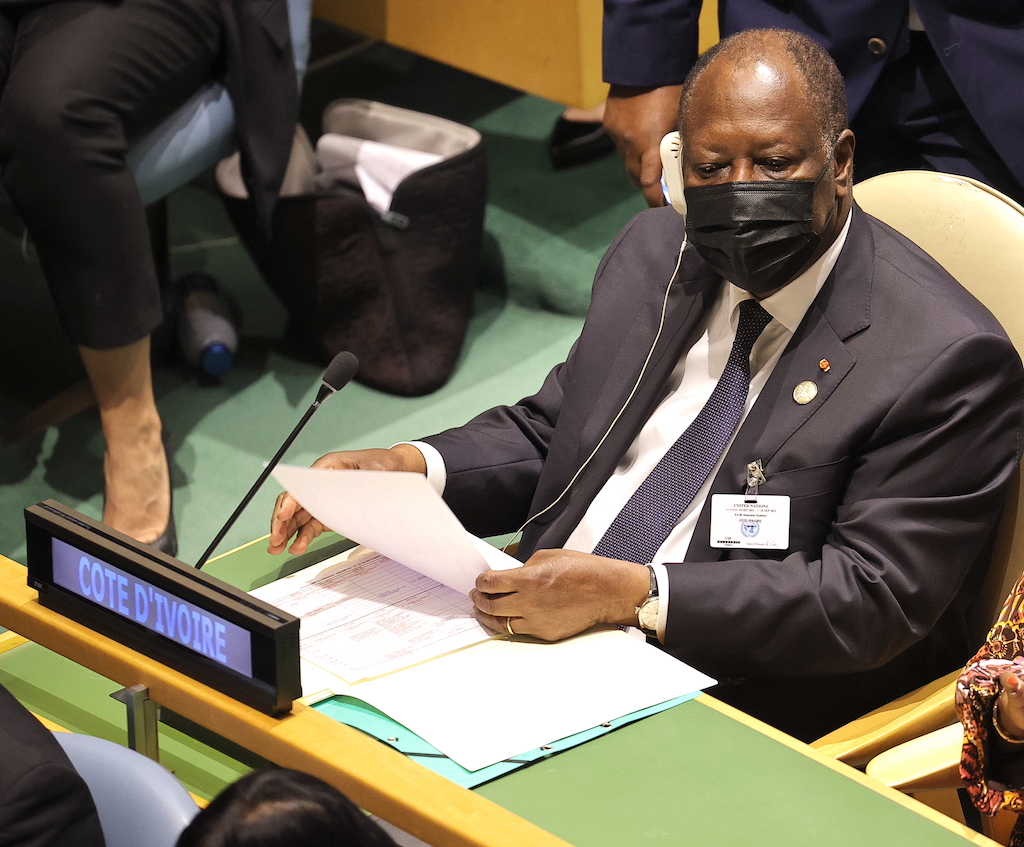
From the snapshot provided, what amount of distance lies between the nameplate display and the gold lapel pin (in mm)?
753

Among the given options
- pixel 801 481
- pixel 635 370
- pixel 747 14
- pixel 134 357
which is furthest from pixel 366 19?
pixel 801 481

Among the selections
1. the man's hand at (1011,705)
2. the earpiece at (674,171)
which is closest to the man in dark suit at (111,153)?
the earpiece at (674,171)

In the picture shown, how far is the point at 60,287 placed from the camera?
8.87 ft

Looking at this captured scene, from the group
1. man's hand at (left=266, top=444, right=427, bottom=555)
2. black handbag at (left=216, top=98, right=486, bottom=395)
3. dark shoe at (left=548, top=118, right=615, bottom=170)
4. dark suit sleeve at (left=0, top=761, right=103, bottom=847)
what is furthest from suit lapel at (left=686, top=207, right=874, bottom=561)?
dark shoe at (left=548, top=118, right=615, bottom=170)

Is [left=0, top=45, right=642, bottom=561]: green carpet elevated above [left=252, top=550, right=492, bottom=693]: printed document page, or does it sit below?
below

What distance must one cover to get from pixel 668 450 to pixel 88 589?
783 millimetres

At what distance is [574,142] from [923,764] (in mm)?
3005

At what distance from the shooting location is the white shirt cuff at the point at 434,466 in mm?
1893

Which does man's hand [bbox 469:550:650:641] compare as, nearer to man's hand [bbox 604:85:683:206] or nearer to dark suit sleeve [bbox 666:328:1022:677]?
dark suit sleeve [bbox 666:328:1022:677]

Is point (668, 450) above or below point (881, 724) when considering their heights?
above

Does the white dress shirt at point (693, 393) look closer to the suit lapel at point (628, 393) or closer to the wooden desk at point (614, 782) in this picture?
the suit lapel at point (628, 393)

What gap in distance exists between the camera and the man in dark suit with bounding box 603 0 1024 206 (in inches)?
82.6

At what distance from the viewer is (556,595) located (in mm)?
1551

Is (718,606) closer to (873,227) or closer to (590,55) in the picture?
(873,227)
